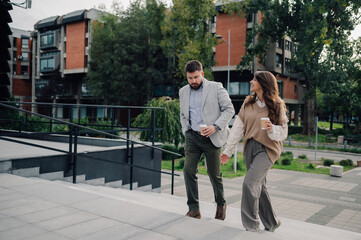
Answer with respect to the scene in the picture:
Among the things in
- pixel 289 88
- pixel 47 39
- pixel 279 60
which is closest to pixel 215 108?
pixel 279 60

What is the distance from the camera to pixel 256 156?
3.69m

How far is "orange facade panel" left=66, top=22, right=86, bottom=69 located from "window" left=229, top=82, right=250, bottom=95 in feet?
78.0

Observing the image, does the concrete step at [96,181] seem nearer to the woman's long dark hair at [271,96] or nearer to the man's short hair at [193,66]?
the man's short hair at [193,66]

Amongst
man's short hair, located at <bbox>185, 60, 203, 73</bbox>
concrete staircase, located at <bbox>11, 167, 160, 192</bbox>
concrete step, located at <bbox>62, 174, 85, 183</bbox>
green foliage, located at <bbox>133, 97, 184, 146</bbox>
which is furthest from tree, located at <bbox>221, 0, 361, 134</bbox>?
man's short hair, located at <bbox>185, 60, 203, 73</bbox>

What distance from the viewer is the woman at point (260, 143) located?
3.58 metres

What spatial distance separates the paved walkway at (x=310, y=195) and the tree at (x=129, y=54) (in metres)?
31.0

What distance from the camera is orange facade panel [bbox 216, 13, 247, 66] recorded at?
125 feet

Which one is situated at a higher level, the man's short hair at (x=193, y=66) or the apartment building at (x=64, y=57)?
the apartment building at (x=64, y=57)

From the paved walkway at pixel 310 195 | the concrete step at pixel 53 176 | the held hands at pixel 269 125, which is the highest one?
the held hands at pixel 269 125

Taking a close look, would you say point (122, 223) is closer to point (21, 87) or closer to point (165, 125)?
point (165, 125)

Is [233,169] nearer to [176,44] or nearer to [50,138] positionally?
[50,138]

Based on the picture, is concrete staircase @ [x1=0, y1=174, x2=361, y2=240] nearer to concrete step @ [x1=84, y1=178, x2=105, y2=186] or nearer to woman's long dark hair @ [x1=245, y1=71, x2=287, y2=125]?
woman's long dark hair @ [x1=245, y1=71, x2=287, y2=125]

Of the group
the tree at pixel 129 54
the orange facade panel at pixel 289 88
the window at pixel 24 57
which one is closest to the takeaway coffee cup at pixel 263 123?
the tree at pixel 129 54

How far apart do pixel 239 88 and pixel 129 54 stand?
581 inches
